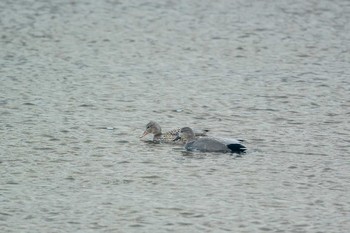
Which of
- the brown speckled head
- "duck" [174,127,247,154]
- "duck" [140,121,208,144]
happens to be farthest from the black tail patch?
the brown speckled head

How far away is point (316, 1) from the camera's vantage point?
26297mm

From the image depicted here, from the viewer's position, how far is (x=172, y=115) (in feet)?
50.5

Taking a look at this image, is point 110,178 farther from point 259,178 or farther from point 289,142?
point 289,142

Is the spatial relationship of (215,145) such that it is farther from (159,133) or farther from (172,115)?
(172,115)

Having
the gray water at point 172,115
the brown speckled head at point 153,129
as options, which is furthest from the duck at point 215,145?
the brown speckled head at point 153,129

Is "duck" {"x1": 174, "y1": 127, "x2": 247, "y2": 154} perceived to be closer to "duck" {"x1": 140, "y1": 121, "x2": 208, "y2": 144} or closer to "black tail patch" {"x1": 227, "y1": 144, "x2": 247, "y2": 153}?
"black tail patch" {"x1": 227, "y1": 144, "x2": 247, "y2": 153}

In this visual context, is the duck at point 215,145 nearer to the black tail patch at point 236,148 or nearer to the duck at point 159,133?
the black tail patch at point 236,148

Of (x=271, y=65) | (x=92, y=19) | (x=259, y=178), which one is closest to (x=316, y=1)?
(x=92, y=19)

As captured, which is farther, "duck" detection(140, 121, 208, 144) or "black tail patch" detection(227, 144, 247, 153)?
"duck" detection(140, 121, 208, 144)

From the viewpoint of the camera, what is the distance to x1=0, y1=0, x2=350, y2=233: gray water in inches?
436

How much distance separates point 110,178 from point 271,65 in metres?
7.62

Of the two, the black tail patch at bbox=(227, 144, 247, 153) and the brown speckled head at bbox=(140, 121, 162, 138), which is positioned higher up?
the brown speckled head at bbox=(140, 121, 162, 138)

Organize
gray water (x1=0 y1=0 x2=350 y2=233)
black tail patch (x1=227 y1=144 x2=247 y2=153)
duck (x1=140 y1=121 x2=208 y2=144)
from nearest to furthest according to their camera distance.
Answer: gray water (x1=0 y1=0 x2=350 y2=233) < black tail patch (x1=227 y1=144 x2=247 y2=153) < duck (x1=140 y1=121 x2=208 y2=144)

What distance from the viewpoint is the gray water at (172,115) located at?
11070mm
